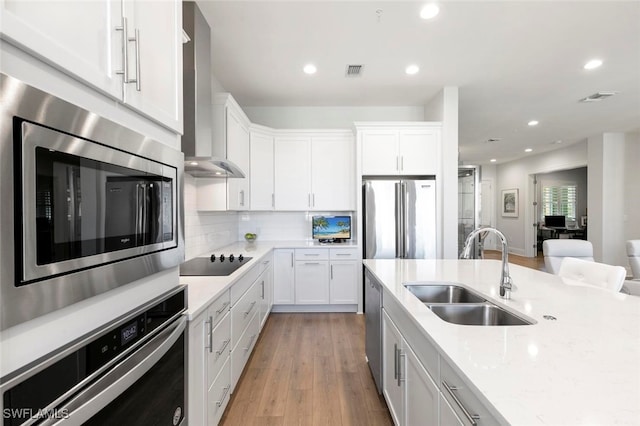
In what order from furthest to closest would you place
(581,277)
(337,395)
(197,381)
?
(337,395)
(581,277)
(197,381)

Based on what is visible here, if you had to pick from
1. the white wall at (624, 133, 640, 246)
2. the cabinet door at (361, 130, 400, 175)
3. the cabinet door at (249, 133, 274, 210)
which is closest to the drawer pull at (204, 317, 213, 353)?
the cabinet door at (249, 133, 274, 210)

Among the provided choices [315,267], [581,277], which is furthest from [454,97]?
[315,267]

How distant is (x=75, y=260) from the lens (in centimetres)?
63

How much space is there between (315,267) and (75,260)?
10.5 feet

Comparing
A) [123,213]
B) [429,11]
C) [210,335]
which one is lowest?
[210,335]

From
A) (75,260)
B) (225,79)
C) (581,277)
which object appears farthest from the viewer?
(225,79)

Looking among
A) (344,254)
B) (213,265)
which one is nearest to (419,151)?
(344,254)

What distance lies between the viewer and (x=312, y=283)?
12.2 feet

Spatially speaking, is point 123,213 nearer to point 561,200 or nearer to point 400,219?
point 400,219

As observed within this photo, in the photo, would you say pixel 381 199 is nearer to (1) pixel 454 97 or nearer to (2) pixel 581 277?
(1) pixel 454 97

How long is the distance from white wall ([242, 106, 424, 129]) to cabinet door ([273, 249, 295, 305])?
196 cm

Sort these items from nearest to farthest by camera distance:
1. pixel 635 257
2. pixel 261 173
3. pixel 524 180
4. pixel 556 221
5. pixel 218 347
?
pixel 218 347 < pixel 635 257 < pixel 261 173 < pixel 524 180 < pixel 556 221

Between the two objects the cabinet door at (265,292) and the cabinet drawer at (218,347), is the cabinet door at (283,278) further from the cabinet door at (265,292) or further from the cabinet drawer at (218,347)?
the cabinet drawer at (218,347)

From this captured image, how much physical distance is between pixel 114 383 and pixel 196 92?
1.95m
